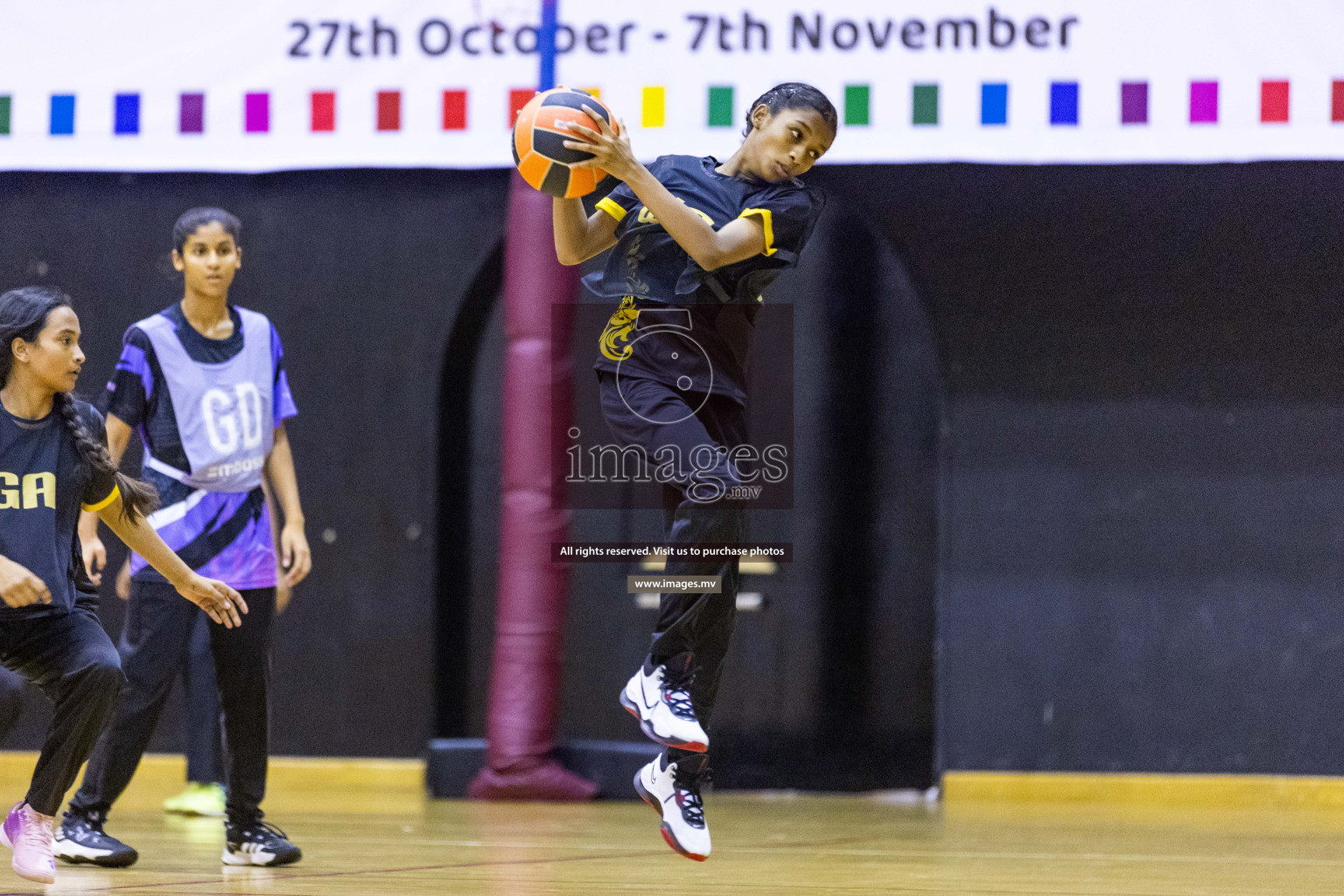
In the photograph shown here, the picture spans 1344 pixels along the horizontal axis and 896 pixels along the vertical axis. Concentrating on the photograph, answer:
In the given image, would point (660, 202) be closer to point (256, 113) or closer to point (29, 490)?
A: point (29, 490)

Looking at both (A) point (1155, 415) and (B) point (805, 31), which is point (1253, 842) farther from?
(B) point (805, 31)

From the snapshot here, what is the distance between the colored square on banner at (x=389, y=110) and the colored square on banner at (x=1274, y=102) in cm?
292

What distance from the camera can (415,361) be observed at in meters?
5.71

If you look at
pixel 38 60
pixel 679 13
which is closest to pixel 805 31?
pixel 679 13

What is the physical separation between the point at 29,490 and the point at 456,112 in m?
2.56

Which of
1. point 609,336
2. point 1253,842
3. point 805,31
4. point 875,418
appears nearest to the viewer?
point 609,336

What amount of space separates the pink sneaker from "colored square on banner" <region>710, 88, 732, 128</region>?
120 inches

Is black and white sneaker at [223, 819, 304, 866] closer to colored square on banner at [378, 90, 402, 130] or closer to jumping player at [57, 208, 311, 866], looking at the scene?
jumping player at [57, 208, 311, 866]

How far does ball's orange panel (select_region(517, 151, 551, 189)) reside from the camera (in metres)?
2.99

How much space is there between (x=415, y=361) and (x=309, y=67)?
1119 millimetres

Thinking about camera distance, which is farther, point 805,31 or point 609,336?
point 805,31

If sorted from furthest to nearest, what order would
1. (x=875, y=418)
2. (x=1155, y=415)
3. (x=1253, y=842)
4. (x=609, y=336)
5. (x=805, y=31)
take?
(x=875, y=418)
(x=1155, y=415)
(x=805, y=31)
(x=1253, y=842)
(x=609, y=336)

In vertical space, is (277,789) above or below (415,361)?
below

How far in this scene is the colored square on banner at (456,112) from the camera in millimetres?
5305
